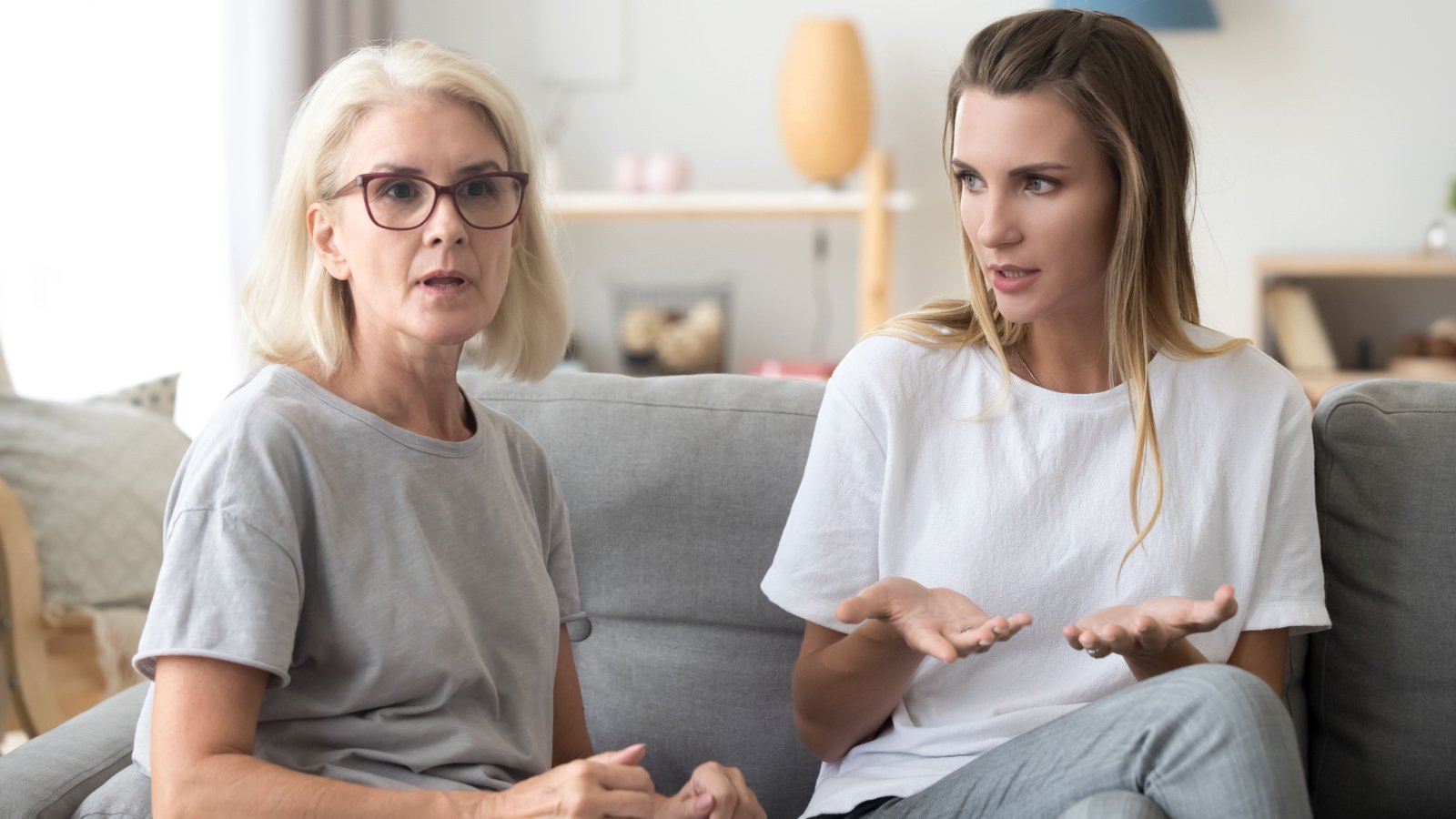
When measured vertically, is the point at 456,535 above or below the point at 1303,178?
below

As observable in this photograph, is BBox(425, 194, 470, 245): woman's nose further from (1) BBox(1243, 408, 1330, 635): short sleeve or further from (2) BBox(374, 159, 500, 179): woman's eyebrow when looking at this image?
(1) BBox(1243, 408, 1330, 635): short sleeve

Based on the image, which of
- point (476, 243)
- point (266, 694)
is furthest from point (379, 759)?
point (476, 243)

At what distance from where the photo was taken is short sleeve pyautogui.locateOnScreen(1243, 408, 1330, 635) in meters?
1.27

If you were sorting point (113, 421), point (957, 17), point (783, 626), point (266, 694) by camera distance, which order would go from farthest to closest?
point (957, 17) < point (113, 421) < point (783, 626) < point (266, 694)

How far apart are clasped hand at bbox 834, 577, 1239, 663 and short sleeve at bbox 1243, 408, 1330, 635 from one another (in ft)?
0.61

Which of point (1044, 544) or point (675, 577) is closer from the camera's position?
point (1044, 544)

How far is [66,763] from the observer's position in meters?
1.18

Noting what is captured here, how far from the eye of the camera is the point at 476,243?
1174 millimetres

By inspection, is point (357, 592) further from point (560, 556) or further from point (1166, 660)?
point (1166, 660)

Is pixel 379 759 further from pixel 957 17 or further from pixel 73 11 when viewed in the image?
pixel 957 17

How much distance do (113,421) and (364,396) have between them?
1127 millimetres

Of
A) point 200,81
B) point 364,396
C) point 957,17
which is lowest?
point 364,396

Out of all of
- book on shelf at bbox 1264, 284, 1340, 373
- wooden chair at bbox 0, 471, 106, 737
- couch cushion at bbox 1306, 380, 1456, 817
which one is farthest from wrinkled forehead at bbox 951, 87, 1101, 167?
book on shelf at bbox 1264, 284, 1340, 373

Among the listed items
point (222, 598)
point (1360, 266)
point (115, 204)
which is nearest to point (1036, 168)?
point (222, 598)
